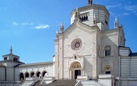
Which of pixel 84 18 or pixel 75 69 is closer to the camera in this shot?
pixel 75 69

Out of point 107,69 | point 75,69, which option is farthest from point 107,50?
point 75,69

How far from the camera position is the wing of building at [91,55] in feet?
121

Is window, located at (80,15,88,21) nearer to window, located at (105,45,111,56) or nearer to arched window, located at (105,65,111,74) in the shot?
window, located at (105,45,111,56)

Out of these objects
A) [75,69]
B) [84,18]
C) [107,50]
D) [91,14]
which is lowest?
[75,69]

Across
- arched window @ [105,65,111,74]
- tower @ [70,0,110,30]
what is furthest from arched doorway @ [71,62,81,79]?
tower @ [70,0,110,30]

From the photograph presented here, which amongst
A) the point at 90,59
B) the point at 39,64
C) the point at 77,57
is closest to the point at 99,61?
the point at 90,59

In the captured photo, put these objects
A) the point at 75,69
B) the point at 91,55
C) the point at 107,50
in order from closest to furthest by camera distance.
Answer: the point at 91,55 < the point at 107,50 < the point at 75,69

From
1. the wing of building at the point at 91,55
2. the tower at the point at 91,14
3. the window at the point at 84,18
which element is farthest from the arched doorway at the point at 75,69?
the window at the point at 84,18

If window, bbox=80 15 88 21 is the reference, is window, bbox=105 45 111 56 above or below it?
below

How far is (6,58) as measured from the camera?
194 ft

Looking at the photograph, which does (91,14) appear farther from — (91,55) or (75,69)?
(75,69)

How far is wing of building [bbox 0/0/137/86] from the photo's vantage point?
36750mm

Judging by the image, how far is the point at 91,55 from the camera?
39.9 meters

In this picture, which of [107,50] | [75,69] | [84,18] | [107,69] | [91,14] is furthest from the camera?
[84,18]
